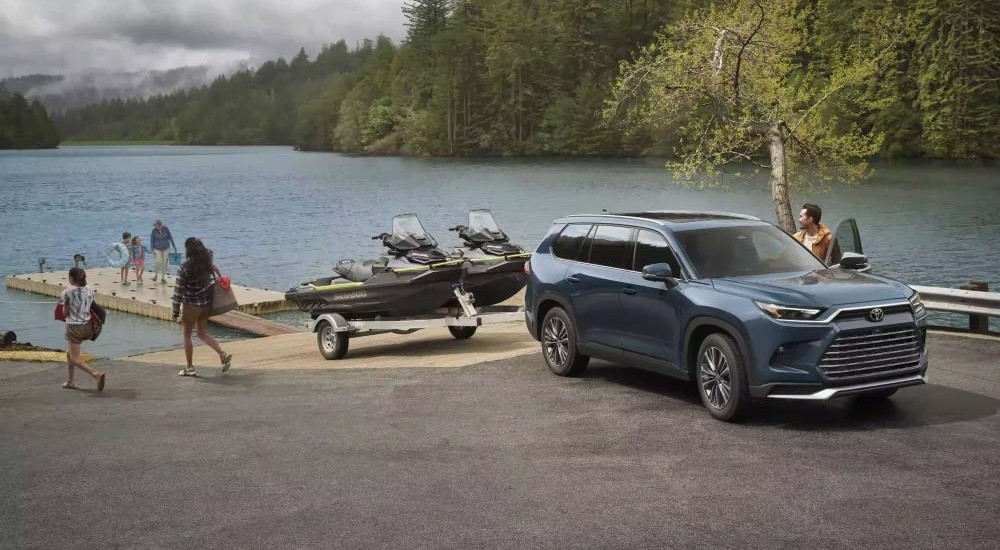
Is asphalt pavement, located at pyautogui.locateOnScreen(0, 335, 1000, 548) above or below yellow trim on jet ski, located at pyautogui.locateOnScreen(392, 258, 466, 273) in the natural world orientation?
below

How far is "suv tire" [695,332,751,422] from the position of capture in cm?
1016

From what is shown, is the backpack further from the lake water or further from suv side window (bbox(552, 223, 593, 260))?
the lake water

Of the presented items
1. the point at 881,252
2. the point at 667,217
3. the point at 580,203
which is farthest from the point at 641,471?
the point at 580,203

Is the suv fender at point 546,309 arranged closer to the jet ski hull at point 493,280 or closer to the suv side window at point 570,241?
the suv side window at point 570,241

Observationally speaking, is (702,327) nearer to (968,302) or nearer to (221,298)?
(968,302)

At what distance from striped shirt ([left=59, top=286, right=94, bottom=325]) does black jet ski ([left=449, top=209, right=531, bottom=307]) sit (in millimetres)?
5397

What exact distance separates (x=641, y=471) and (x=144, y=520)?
3605 millimetres

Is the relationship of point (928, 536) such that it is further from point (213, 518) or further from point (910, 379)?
point (213, 518)

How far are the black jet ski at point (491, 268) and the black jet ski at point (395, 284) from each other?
429 millimetres

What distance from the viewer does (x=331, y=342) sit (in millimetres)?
16906

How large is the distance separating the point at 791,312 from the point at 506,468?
2.93m

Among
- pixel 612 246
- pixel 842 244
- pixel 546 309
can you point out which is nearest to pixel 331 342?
pixel 546 309

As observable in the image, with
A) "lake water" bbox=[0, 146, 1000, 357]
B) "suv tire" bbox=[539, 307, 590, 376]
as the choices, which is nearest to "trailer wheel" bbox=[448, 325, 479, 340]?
"suv tire" bbox=[539, 307, 590, 376]

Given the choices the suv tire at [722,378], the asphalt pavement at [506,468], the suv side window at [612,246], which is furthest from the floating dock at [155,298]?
the suv tire at [722,378]
